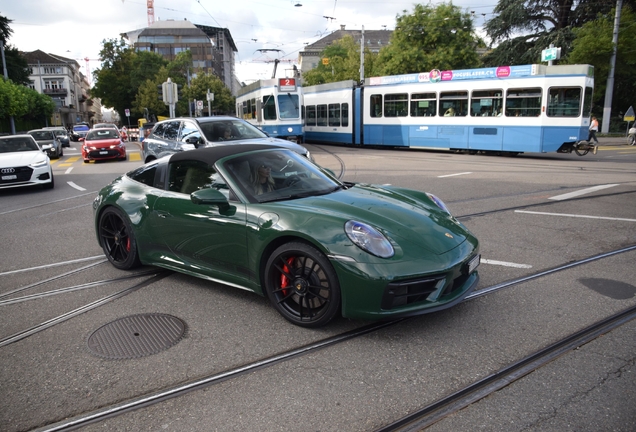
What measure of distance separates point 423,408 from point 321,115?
28.0 meters

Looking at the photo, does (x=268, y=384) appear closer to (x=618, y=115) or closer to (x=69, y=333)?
(x=69, y=333)

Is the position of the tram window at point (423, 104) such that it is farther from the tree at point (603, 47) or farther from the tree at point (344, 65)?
the tree at point (344, 65)

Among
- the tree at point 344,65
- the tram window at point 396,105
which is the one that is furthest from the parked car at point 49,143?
the tree at point 344,65

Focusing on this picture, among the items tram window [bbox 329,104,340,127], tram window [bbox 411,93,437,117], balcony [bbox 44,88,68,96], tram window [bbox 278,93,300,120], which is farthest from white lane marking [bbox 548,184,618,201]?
balcony [bbox 44,88,68,96]

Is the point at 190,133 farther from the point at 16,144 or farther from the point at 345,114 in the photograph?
the point at 345,114

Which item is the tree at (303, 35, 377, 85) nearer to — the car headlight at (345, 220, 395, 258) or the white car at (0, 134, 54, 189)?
the white car at (0, 134, 54, 189)

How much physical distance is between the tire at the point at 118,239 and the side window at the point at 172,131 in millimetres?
7226

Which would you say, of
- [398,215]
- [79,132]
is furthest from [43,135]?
[398,215]

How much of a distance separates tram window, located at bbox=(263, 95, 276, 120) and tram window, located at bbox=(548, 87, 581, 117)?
1220 centimetres

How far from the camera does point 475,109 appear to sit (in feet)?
67.8

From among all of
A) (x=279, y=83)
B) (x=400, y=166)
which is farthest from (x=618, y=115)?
(x=400, y=166)

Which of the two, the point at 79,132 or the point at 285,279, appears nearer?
the point at 285,279

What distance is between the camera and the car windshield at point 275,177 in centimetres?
434

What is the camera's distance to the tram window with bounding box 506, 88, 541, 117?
733 inches
